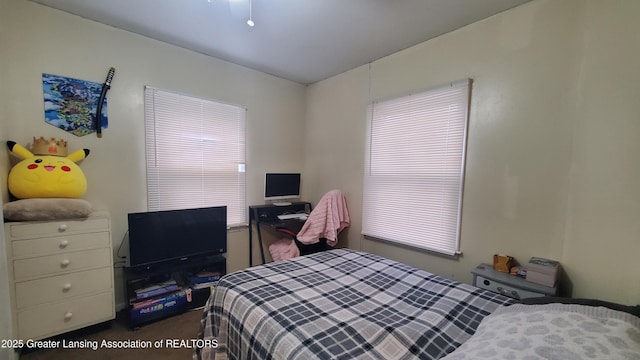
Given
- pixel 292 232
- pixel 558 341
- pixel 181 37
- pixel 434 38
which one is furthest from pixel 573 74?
pixel 181 37

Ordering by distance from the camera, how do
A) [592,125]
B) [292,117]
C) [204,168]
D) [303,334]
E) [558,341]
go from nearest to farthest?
[558,341] → [303,334] → [592,125] → [204,168] → [292,117]

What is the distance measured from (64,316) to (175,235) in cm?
91

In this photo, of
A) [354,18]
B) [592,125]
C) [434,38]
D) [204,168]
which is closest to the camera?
[592,125]

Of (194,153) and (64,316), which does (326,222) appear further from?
(64,316)

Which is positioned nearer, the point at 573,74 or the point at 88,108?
the point at 573,74

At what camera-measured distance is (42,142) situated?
1.94m

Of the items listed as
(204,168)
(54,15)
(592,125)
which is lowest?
(204,168)

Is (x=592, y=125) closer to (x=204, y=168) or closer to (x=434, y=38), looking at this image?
(x=434, y=38)

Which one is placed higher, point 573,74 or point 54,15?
point 54,15

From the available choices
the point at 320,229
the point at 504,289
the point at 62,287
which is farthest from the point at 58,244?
the point at 504,289

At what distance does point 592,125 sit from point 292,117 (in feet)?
9.92

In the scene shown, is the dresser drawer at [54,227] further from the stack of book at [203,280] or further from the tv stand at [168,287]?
the stack of book at [203,280]

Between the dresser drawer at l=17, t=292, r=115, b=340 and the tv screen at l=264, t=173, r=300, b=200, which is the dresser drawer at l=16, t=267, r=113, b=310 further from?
the tv screen at l=264, t=173, r=300, b=200

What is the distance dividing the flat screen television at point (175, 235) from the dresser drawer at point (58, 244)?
8.7 inches
